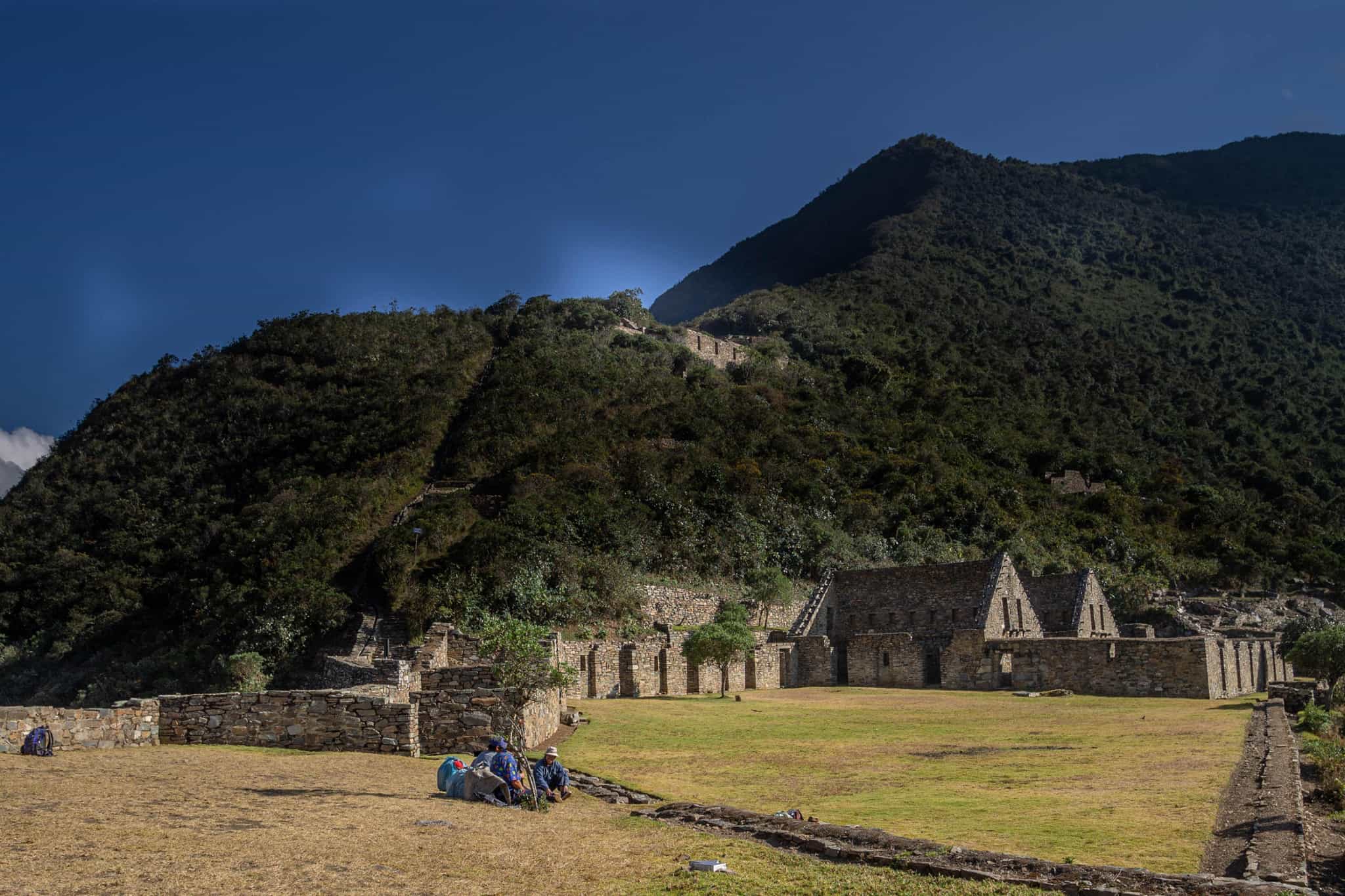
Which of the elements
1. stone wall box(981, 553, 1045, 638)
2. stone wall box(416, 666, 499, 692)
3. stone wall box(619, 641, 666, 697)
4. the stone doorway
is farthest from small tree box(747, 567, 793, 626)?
stone wall box(416, 666, 499, 692)

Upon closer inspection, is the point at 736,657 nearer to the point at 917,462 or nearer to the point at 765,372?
the point at 917,462

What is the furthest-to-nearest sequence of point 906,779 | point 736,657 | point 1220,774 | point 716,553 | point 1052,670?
point 716,553 < point 736,657 < point 1052,670 < point 906,779 < point 1220,774

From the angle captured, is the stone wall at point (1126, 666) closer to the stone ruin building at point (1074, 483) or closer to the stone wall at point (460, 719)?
the stone wall at point (460, 719)

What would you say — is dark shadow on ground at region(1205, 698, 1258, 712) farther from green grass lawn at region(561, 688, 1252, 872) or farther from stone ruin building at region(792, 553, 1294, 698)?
stone ruin building at region(792, 553, 1294, 698)

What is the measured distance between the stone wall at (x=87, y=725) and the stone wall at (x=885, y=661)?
89.1 feet

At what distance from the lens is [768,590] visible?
4884 centimetres

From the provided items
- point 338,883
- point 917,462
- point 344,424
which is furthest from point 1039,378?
point 338,883

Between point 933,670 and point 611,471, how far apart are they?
2568cm

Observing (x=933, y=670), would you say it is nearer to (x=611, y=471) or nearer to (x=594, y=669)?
(x=594, y=669)

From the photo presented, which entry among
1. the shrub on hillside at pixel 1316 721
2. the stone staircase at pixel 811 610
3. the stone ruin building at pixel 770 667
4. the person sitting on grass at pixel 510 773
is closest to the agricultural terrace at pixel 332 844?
the person sitting on grass at pixel 510 773

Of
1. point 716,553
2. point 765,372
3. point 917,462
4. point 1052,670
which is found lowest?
point 1052,670

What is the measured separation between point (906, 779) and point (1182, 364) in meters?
117

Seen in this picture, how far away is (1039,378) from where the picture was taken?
105 metres

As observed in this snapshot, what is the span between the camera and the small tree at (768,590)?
4788cm
